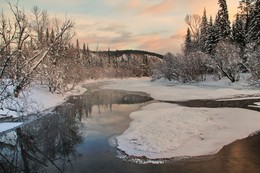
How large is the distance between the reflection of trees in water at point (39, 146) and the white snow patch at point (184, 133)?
8.06ft

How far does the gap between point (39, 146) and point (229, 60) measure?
32.9 metres

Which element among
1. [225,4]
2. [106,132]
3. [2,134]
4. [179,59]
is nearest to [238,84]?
[179,59]

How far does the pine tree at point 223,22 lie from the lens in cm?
5284

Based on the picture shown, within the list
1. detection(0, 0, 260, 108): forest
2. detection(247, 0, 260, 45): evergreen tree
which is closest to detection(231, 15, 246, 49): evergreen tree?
detection(0, 0, 260, 108): forest

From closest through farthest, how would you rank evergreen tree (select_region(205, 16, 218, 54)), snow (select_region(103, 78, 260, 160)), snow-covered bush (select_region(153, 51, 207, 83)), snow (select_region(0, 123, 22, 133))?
snow (select_region(103, 78, 260, 160))
snow (select_region(0, 123, 22, 133))
snow-covered bush (select_region(153, 51, 207, 83))
evergreen tree (select_region(205, 16, 218, 54))

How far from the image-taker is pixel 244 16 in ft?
182

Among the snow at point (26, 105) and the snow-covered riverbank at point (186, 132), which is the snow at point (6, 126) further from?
the snow-covered riverbank at point (186, 132)

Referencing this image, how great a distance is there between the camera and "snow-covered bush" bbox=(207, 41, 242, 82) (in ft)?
131

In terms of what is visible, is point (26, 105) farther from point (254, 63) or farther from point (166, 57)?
point (166, 57)

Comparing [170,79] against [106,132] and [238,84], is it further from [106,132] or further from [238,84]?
[106,132]

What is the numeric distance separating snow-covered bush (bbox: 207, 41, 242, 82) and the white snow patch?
22650mm

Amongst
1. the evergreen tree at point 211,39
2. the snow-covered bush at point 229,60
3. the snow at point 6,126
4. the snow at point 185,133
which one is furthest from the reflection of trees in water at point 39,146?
the evergreen tree at point 211,39

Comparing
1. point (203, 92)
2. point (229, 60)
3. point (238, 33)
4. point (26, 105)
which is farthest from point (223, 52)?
point (26, 105)

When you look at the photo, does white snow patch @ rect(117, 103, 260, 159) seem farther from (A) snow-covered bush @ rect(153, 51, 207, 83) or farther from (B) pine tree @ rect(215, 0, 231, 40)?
(B) pine tree @ rect(215, 0, 231, 40)
